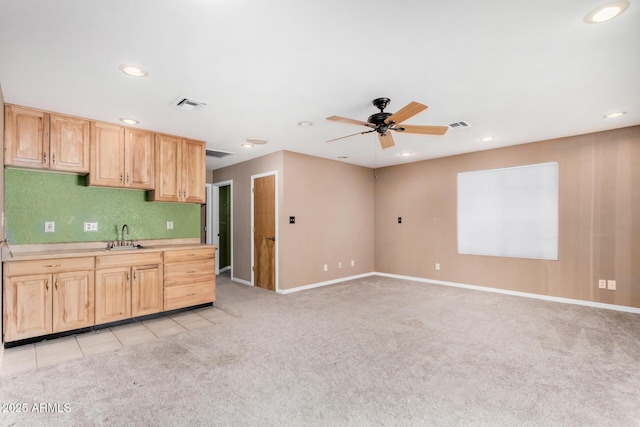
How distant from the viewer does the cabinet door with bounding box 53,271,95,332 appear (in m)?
3.20

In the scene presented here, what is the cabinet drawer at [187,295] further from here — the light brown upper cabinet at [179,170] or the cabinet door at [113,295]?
the light brown upper cabinet at [179,170]

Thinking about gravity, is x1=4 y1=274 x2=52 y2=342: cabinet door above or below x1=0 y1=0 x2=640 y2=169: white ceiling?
below

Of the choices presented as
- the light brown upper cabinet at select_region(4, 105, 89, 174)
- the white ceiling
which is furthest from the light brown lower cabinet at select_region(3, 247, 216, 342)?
the white ceiling

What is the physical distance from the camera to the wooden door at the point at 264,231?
548cm

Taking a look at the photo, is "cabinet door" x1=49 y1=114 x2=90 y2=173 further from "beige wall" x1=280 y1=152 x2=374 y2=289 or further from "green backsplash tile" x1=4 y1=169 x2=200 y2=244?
"beige wall" x1=280 y1=152 x2=374 y2=289

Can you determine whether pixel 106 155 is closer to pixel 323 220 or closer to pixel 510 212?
pixel 323 220

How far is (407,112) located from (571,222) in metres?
3.62

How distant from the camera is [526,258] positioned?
5020mm

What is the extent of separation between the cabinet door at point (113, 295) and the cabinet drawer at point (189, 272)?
0.45 metres

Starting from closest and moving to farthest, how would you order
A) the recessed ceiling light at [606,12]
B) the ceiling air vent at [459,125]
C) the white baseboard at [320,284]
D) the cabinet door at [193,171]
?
the recessed ceiling light at [606,12] < the ceiling air vent at [459,125] < the cabinet door at [193,171] < the white baseboard at [320,284]

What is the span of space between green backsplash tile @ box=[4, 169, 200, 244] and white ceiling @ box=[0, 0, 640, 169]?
88 centimetres

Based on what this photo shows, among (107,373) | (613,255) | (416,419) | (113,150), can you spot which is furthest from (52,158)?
(613,255)

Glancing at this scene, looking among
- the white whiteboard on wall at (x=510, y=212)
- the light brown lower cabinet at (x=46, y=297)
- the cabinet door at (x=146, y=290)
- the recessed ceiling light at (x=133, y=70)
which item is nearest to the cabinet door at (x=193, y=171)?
the cabinet door at (x=146, y=290)

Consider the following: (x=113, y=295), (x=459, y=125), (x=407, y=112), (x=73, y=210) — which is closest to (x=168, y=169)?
(x=73, y=210)
